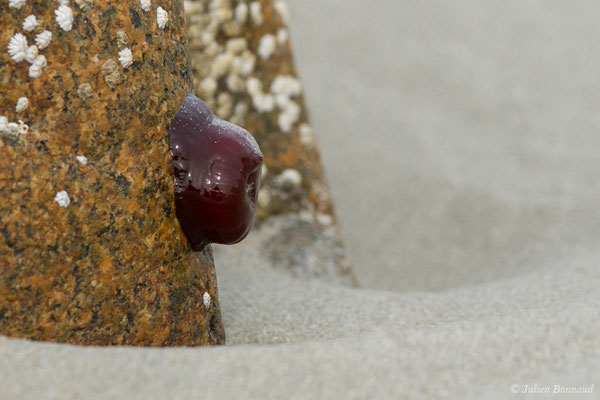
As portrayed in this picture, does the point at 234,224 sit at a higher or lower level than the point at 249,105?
higher

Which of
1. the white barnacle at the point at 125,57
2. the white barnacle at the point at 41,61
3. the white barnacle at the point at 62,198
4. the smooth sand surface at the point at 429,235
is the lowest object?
the smooth sand surface at the point at 429,235

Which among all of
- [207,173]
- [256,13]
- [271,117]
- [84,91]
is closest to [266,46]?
[256,13]

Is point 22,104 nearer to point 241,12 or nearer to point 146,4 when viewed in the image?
point 146,4

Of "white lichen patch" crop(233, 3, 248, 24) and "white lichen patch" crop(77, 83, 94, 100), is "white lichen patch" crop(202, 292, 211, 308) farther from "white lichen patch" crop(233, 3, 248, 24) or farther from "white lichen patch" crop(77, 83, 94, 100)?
"white lichen patch" crop(233, 3, 248, 24)

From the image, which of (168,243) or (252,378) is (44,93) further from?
(252,378)

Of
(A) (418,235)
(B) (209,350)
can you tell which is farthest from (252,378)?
(A) (418,235)

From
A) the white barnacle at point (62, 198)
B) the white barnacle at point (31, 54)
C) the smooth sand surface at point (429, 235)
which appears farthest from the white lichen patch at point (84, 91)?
the smooth sand surface at point (429, 235)

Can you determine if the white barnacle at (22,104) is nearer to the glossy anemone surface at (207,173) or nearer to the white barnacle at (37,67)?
the white barnacle at (37,67)
